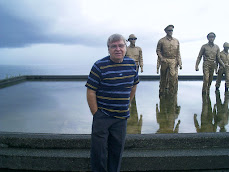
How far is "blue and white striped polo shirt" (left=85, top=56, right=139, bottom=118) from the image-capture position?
7.77ft

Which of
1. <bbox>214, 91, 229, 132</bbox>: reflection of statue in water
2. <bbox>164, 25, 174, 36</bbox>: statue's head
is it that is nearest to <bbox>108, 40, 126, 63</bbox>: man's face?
<bbox>214, 91, 229, 132</bbox>: reflection of statue in water

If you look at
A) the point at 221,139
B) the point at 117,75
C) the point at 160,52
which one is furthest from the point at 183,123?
the point at 160,52

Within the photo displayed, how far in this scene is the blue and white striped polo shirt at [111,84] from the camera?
237 cm

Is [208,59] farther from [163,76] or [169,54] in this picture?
[163,76]

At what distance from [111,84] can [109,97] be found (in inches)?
5.5

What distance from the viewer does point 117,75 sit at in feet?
7.86

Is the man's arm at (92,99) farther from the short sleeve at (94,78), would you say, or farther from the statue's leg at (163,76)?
the statue's leg at (163,76)

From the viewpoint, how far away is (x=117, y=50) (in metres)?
2.35

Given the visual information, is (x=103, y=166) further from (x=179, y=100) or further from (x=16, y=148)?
(x=179, y=100)

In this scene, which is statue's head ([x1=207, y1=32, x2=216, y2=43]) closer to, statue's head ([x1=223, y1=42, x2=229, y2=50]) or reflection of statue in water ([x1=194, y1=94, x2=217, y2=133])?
statue's head ([x1=223, y1=42, x2=229, y2=50])

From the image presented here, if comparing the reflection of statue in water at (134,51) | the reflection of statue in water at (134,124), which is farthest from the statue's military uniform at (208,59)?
the reflection of statue in water at (134,124)

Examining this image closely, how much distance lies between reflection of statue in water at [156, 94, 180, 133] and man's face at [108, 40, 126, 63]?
7.41 ft

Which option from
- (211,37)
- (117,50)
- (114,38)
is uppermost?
(211,37)

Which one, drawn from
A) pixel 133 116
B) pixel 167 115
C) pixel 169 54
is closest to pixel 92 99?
pixel 133 116
